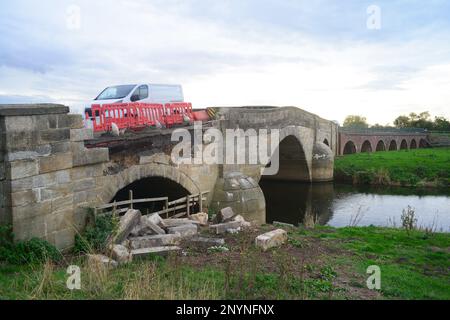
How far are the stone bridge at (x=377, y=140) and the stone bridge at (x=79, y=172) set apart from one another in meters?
22.9

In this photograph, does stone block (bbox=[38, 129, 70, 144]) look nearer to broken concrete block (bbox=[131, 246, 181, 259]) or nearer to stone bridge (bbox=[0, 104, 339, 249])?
stone bridge (bbox=[0, 104, 339, 249])

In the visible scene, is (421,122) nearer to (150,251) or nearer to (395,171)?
(395,171)

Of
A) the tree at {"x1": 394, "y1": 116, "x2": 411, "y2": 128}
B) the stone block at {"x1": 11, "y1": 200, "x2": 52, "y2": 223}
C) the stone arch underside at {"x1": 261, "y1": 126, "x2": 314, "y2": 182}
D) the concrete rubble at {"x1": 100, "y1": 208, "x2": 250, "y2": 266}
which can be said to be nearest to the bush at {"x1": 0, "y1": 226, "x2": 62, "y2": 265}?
the stone block at {"x1": 11, "y1": 200, "x2": 52, "y2": 223}

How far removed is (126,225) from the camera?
27.3 feet

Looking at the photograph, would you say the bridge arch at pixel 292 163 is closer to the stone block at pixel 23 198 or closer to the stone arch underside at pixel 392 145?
the stone block at pixel 23 198

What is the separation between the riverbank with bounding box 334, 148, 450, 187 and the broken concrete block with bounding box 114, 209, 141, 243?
22.4 meters

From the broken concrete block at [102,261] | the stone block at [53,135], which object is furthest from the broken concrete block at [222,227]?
the stone block at [53,135]

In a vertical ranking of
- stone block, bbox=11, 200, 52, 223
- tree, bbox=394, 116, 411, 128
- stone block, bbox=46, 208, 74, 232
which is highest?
tree, bbox=394, 116, 411, 128

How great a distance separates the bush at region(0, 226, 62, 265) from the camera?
649 centimetres

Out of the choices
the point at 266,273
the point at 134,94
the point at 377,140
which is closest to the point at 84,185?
the point at 266,273

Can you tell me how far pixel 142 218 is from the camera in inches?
354

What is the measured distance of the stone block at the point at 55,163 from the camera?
7.28 metres
